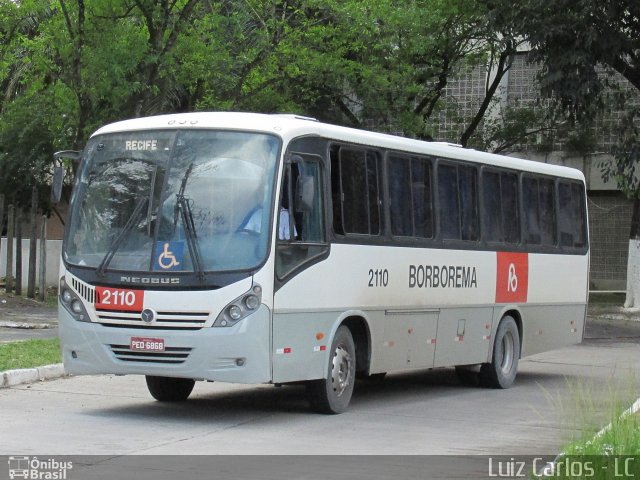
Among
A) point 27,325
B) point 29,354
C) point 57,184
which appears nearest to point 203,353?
point 57,184

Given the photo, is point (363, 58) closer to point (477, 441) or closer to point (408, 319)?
point (408, 319)

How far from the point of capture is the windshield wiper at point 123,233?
11859mm

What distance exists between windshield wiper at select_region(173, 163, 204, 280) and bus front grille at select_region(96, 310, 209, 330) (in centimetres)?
38

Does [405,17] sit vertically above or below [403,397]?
above

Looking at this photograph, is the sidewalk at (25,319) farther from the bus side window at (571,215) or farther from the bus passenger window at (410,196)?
the bus side window at (571,215)

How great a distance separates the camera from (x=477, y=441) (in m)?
11.1

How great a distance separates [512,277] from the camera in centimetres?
1664

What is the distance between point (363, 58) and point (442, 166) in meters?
14.2

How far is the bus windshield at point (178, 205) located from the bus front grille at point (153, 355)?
751mm

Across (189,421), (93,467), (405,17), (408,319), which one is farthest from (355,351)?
(405,17)

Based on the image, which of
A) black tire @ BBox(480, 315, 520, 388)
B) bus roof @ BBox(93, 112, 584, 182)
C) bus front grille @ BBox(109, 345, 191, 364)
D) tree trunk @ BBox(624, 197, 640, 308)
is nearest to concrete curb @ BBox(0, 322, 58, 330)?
black tire @ BBox(480, 315, 520, 388)

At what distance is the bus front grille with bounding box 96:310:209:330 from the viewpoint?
11.5m

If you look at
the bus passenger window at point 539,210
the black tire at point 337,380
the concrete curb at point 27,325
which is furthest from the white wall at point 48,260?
the black tire at point 337,380

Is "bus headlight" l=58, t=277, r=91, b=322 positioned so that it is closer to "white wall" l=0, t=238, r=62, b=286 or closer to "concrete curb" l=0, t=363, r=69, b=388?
"concrete curb" l=0, t=363, r=69, b=388
